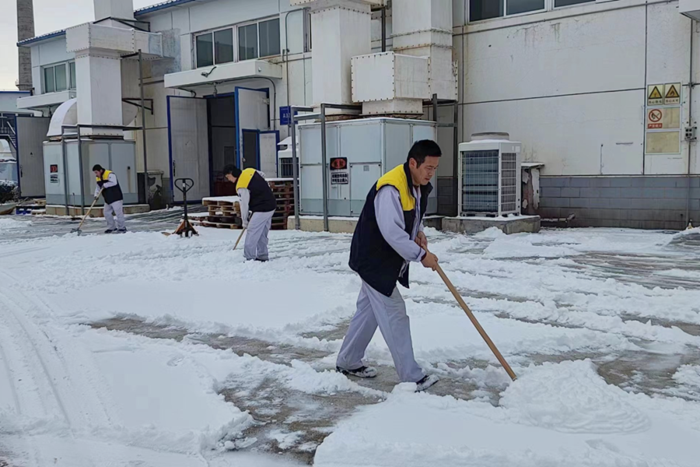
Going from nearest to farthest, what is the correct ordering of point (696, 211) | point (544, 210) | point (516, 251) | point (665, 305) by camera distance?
point (665, 305) → point (516, 251) → point (696, 211) → point (544, 210)

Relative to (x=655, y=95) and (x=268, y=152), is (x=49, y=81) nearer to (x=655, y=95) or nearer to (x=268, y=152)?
(x=268, y=152)

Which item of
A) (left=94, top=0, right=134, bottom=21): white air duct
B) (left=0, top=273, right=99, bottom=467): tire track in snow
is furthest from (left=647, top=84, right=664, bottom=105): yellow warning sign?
(left=94, top=0, right=134, bottom=21): white air duct

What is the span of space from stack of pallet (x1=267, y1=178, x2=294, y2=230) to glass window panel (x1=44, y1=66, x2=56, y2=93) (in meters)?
14.6

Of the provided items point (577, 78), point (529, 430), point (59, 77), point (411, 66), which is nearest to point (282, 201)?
point (411, 66)

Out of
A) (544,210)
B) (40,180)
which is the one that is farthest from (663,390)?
(40,180)

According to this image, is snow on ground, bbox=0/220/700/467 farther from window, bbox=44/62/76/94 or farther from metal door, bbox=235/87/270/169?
window, bbox=44/62/76/94

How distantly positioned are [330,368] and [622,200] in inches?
423

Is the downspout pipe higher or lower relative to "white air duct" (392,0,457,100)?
lower

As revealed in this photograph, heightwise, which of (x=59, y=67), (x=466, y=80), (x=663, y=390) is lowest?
(x=663, y=390)

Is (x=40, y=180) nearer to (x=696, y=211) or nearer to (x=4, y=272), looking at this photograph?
(x=4, y=272)

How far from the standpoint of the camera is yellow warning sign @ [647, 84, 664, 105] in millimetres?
13664

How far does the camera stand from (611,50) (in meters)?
14.2

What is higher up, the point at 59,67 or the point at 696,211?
the point at 59,67

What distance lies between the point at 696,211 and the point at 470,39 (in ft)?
20.8
